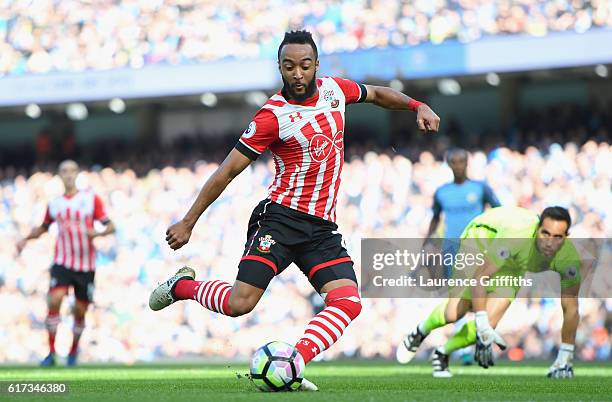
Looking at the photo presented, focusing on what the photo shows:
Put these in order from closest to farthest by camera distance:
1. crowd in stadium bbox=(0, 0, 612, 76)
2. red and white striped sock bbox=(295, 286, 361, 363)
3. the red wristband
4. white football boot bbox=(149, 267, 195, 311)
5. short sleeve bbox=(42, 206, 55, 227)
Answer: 1. red and white striped sock bbox=(295, 286, 361, 363)
2. the red wristband
3. white football boot bbox=(149, 267, 195, 311)
4. short sleeve bbox=(42, 206, 55, 227)
5. crowd in stadium bbox=(0, 0, 612, 76)

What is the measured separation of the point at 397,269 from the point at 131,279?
4.30 m

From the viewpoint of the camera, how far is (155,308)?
6840 millimetres

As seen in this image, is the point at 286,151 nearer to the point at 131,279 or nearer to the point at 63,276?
the point at 63,276

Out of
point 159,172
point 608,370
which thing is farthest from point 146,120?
point 608,370

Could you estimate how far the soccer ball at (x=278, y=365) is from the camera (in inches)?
225

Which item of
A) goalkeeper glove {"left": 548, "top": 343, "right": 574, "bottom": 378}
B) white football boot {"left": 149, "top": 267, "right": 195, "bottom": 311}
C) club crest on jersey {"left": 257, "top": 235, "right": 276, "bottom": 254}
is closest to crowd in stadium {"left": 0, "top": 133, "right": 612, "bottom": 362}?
goalkeeper glove {"left": 548, "top": 343, "right": 574, "bottom": 378}

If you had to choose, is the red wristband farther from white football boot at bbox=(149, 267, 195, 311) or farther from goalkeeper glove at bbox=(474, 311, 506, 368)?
goalkeeper glove at bbox=(474, 311, 506, 368)

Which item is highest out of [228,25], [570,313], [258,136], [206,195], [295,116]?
[228,25]

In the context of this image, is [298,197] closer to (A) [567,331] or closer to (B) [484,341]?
(B) [484,341]

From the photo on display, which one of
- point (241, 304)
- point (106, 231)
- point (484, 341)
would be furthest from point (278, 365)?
point (106, 231)

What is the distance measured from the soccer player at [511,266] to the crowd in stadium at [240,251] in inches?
197

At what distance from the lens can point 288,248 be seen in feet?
20.4

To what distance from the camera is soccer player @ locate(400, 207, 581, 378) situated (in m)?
7.89

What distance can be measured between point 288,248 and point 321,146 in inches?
23.4
